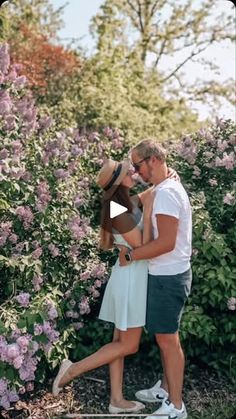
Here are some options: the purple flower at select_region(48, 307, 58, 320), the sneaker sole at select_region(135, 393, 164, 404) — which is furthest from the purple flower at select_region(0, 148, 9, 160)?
the sneaker sole at select_region(135, 393, 164, 404)

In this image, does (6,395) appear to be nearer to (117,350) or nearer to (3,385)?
(3,385)

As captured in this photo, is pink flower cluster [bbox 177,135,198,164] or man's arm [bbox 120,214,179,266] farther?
pink flower cluster [bbox 177,135,198,164]

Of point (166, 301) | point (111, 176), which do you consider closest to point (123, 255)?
point (166, 301)

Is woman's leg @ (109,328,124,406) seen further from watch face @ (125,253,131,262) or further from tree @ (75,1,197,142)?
tree @ (75,1,197,142)

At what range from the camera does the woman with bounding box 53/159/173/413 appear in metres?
3.85

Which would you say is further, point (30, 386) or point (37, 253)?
point (37, 253)

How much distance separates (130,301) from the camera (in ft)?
12.9

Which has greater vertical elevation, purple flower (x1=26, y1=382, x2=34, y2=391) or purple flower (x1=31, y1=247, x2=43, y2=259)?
purple flower (x1=31, y1=247, x2=43, y2=259)

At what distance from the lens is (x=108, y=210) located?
3869mm

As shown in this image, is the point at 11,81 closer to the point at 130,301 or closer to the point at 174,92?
the point at 130,301

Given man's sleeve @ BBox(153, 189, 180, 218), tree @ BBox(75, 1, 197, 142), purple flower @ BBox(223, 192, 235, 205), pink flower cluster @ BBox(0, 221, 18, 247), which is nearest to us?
man's sleeve @ BBox(153, 189, 180, 218)

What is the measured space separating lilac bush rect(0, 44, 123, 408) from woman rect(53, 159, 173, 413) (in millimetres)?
377

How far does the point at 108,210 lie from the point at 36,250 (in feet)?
2.37

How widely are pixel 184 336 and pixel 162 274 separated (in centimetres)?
82
